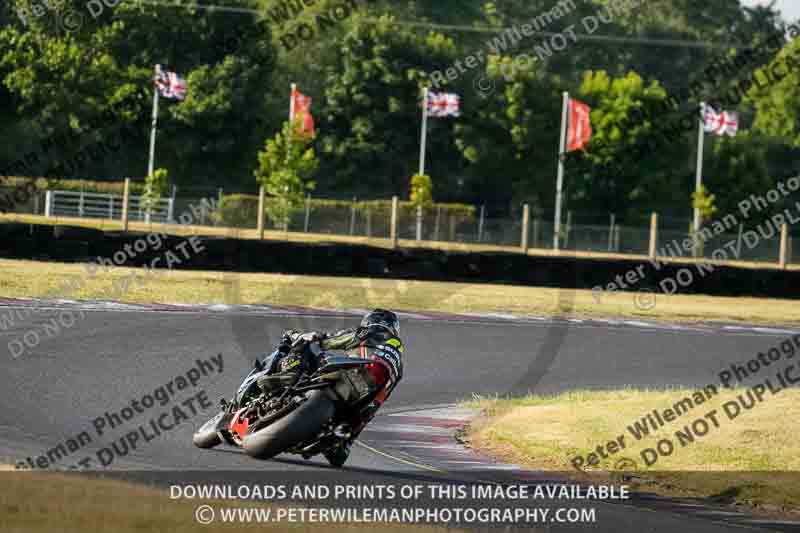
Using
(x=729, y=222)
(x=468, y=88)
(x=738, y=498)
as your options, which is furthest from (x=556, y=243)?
(x=738, y=498)

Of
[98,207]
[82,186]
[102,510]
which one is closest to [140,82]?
[82,186]

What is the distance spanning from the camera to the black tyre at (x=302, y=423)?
361 inches

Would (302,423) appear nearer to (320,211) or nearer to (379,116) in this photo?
(320,211)

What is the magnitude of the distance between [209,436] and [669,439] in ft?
15.3

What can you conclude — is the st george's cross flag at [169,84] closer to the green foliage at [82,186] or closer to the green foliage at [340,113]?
the green foliage at [82,186]

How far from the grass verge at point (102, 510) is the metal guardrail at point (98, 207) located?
133ft

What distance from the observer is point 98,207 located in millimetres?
51031

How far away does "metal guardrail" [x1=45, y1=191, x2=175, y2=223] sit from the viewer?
4905 cm

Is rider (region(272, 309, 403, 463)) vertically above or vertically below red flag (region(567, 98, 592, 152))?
below

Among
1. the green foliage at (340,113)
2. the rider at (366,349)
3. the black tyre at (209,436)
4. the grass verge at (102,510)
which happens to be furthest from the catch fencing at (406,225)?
the grass verge at (102,510)

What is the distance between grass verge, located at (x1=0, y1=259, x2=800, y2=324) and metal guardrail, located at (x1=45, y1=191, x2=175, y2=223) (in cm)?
2081

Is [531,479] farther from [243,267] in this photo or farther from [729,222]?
[729,222]

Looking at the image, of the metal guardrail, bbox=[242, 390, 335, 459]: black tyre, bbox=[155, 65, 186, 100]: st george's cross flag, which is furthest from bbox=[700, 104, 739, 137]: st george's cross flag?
bbox=[242, 390, 335, 459]: black tyre

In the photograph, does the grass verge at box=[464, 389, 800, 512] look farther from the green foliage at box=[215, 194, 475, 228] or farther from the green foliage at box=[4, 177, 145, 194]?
the green foliage at box=[4, 177, 145, 194]
